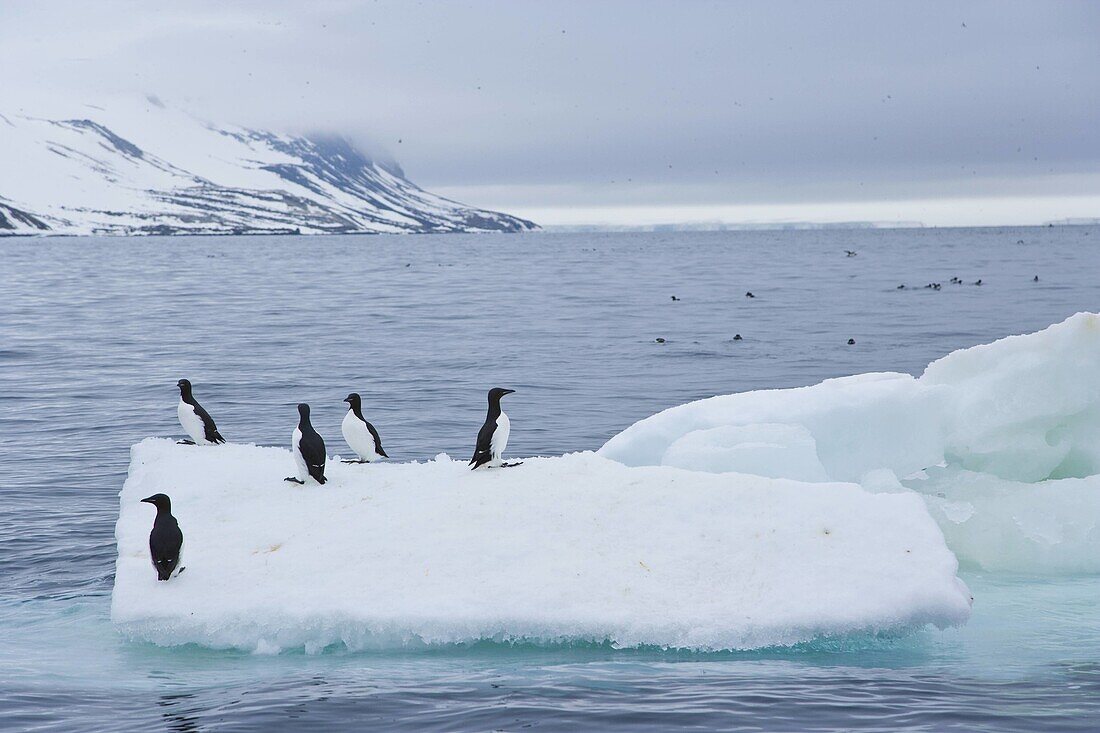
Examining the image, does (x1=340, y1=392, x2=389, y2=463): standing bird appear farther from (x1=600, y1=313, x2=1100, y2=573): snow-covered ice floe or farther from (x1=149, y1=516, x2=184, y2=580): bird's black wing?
(x1=149, y1=516, x2=184, y2=580): bird's black wing

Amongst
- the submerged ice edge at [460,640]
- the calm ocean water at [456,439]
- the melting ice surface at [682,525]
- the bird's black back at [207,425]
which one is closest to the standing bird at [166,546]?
the melting ice surface at [682,525]

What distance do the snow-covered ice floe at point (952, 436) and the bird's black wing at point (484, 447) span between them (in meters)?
2.28

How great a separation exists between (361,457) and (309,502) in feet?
8.17

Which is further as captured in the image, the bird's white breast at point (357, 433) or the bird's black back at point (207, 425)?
the bird's black back at point (207, 425)

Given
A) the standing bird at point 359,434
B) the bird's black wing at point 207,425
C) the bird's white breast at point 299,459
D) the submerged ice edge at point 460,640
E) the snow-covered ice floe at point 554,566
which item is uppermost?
the bird's black wing at point 207,425

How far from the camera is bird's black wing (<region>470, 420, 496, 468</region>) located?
1280cm

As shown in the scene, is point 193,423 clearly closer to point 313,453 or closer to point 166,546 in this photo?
point 313,453

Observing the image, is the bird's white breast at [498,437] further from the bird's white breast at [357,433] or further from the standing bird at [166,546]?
the standing bird at [166,546]

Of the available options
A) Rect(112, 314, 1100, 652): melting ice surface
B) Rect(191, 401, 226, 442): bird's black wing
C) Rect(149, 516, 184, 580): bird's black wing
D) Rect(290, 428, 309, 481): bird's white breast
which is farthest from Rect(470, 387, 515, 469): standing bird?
Rect(191, 401, 226, 442): bird's black wing

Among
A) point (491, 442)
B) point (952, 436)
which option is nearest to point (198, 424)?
point (491, 442)

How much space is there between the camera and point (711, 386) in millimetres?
29094

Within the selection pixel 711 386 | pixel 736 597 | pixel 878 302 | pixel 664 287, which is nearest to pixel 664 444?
pixel 736 597

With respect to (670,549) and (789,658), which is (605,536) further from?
(789,658)

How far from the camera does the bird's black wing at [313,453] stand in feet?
41.0
